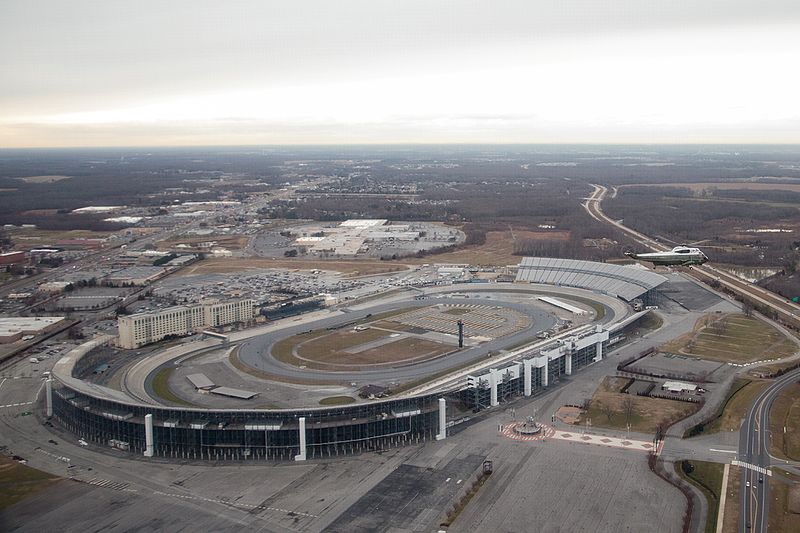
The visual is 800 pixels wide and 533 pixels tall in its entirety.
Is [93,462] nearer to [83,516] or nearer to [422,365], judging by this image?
[83,516]

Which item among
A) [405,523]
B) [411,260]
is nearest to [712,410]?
[405,523]

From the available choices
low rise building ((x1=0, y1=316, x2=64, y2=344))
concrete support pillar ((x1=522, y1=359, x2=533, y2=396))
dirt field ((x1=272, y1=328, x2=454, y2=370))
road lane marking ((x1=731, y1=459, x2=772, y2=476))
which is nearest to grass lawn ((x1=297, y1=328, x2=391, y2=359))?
dirt field ((x1=272, y1=328, x2=454, y2=370))

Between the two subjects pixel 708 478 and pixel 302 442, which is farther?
pixel 302 442

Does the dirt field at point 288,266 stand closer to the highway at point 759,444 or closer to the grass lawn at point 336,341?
the grass lawn at point 336,341

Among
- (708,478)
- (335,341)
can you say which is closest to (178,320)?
(335,341)

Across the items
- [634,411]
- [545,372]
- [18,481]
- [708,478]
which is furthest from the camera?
[545,372]

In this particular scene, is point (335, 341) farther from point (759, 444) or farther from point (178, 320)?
point (759, 444)

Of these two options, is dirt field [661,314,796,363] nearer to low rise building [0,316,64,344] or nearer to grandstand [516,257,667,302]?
grandstand [516,257,667,302]
